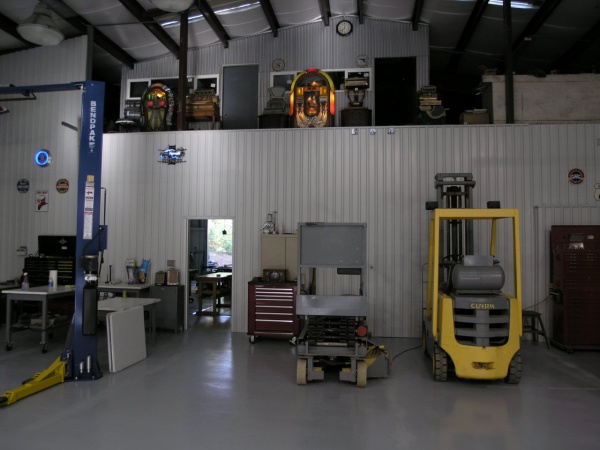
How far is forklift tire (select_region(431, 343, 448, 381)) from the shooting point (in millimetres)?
4559

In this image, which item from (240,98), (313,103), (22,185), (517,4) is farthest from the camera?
(240,98)

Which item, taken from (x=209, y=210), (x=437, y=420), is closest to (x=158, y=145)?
(x=209, y=210)

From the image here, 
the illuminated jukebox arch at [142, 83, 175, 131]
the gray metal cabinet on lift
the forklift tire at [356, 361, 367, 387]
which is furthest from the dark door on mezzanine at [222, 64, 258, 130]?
the forklift tire at [356, 361, 367, 387]

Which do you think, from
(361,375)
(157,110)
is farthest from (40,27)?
(361,375)

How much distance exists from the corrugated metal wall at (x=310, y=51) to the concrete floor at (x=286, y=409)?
6.02 m

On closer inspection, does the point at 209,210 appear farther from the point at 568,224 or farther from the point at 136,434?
the point at 568,224

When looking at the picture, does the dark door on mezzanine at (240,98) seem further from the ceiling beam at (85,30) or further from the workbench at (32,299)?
the workbench at (32,299)

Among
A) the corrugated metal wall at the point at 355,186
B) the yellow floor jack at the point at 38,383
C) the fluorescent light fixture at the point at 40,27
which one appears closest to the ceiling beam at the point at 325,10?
the corrugated metal wall at the point at 355,186

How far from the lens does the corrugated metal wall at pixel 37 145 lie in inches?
306

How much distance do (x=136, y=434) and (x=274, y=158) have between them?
4929 mm

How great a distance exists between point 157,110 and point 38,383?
5.48 m

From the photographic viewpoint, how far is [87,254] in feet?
14.8

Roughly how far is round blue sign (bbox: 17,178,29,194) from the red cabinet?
5214 millimetres

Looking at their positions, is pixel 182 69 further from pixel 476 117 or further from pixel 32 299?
pixel 476 117
